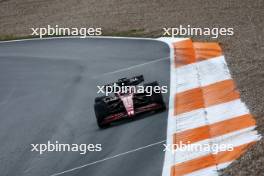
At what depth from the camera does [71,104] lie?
16312 mm

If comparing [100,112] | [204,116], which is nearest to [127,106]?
[100,112]

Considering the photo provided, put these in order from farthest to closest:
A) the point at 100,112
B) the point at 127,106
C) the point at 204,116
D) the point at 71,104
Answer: the point at 71,104, the point at 127,106, the point at 100,112, the point at 204,116

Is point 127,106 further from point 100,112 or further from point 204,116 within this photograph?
point 204,116

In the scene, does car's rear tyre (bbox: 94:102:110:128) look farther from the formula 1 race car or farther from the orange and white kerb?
the orange and white kerb

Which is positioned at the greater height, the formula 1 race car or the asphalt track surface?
the formula 1 race car

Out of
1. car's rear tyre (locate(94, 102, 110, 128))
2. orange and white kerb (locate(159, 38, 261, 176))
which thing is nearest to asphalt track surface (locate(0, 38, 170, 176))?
car's rear tyre (locate(94, 102, 110, 128))

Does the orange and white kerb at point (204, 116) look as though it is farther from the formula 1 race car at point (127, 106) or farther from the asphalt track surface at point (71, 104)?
the formula 1 race car at point (127, 106)

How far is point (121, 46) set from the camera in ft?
72.2

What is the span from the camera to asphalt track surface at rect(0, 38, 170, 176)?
1248 centimetres

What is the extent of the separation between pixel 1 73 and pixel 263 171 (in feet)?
46.1

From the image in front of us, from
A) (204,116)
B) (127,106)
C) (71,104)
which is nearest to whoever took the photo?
(204,116)

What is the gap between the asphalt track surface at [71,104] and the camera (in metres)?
12.5

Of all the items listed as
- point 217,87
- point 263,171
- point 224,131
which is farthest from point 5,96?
point 263,171

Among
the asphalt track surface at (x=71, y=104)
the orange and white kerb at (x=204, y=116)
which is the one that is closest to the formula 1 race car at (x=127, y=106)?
the asphalt track surface at (x=71, y=104)
